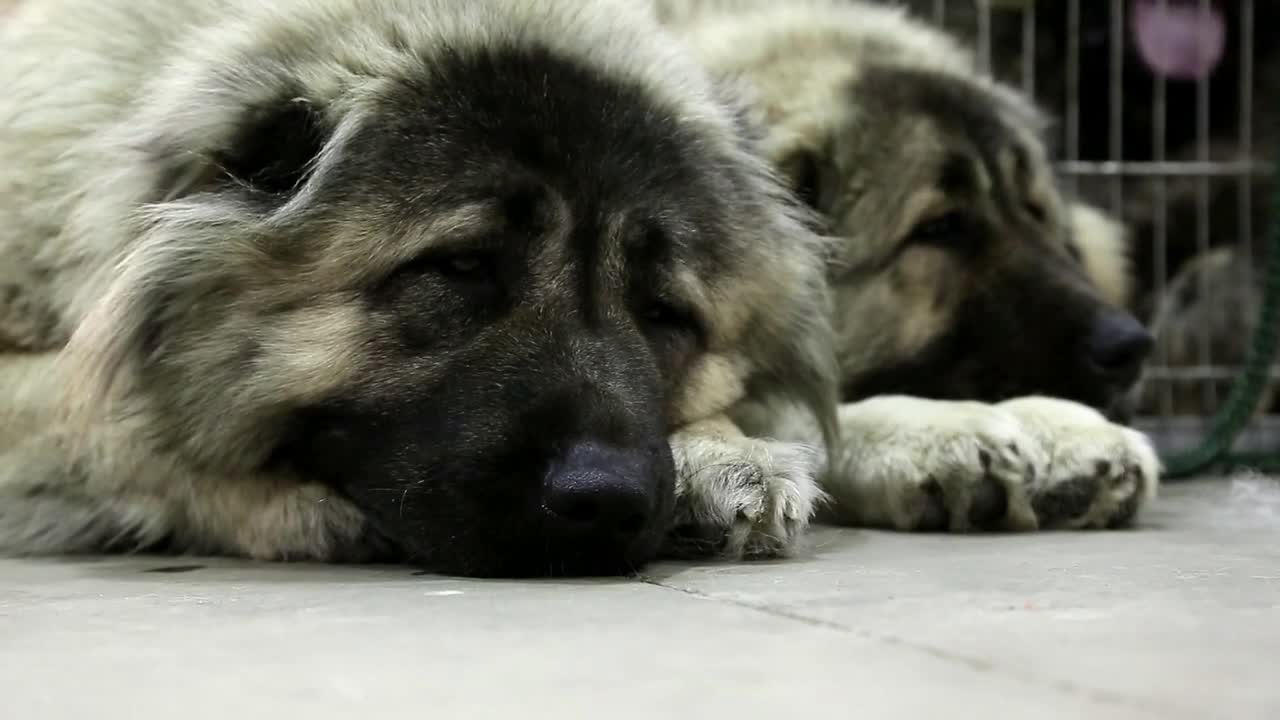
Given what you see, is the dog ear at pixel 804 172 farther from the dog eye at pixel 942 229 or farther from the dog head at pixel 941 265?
the dog eye at pixel 942 229

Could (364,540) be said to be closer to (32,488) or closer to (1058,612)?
(32,488)

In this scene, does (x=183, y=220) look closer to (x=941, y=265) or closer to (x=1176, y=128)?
(x=941, y=265)

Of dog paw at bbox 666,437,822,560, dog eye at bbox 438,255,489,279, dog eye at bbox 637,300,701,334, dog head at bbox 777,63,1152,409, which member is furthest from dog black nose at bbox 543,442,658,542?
dog head at bbox 777,63,1152,409

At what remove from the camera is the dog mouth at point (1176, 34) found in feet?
14.1

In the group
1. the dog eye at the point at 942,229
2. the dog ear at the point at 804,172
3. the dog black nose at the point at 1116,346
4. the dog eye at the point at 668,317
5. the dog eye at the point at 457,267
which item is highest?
the dog ear at the point at 804,172

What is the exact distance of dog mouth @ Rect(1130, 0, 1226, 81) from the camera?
14.1 ft

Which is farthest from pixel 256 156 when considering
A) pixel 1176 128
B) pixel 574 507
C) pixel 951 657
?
pixel 1176 128

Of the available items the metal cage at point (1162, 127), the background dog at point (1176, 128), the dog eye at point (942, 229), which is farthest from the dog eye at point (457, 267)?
the background dog at point (1176, 128)

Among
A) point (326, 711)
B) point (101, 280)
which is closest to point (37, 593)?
point (101, 280)

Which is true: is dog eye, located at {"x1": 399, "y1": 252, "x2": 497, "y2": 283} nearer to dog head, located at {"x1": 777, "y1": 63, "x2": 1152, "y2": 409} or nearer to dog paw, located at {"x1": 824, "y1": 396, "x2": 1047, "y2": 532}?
dog paw, located at {"x1": 824, "y1": 396, "x2": 1047, "y2": 532}

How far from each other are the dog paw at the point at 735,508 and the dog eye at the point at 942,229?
45.9 inches

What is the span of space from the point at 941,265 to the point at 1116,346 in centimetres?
39

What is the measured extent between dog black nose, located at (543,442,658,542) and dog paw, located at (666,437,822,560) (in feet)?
0.84

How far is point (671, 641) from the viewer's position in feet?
3.93
